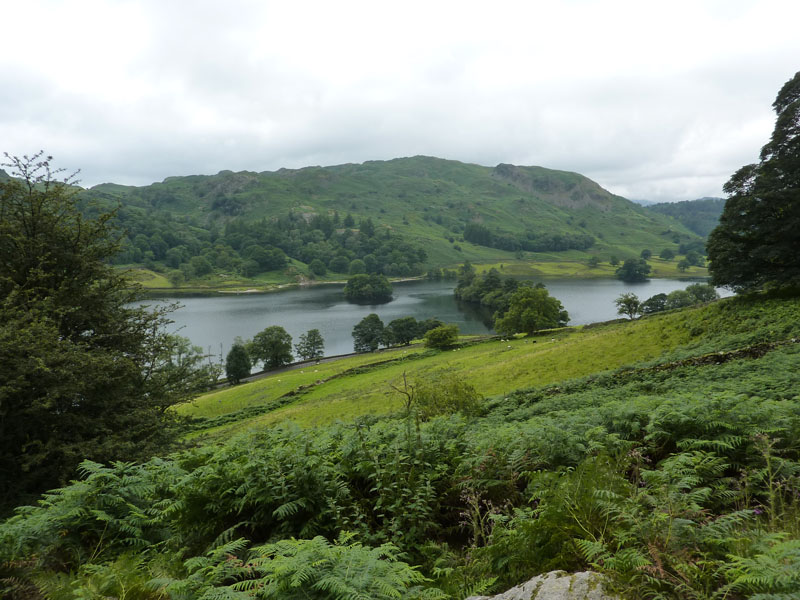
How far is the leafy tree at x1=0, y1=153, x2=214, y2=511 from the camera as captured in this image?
10156 mm

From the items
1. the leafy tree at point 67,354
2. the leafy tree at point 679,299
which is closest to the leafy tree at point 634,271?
the leafy tree at point 679,299

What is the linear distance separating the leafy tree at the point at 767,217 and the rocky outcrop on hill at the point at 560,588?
99.1ft

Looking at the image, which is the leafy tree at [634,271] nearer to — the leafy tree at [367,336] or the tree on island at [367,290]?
the tree on island at [367,290]

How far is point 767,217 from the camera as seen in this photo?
2578cm

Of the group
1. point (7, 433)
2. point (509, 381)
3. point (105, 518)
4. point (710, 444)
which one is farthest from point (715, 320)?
point (7, 433)

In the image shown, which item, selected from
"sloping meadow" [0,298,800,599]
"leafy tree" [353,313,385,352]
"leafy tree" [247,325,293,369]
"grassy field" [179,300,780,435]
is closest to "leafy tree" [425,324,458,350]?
"grassy field" [179,300,780,435]

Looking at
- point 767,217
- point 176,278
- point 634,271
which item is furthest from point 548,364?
point 176,278

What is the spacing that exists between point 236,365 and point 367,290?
306ft

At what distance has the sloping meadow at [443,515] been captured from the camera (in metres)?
3.32

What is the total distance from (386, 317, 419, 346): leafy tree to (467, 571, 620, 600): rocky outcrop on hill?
8671cm

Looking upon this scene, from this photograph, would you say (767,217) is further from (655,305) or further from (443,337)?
(655,305)

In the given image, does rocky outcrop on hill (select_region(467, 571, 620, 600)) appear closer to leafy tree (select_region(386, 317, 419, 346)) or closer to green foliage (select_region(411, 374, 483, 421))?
green foliage (select_region(411, 374, 483, 421))

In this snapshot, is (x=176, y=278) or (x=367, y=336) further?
(x=176, y=278)

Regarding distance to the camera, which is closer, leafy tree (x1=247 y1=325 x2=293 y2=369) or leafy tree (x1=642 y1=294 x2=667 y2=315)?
leafy tree (x1=247 y1=325 x2=293 y2=369)
